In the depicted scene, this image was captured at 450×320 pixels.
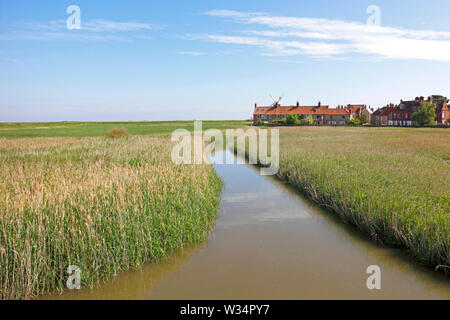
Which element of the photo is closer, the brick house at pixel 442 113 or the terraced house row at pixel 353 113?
the brick house at pixel 442 113

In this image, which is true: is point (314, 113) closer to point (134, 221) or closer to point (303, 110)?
point (303, 110)

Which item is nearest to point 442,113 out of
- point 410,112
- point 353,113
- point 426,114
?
point 410,112

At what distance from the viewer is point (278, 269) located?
6.97 metres

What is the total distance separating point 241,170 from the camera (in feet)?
70.7

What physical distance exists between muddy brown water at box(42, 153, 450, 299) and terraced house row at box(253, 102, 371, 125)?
9536 cm

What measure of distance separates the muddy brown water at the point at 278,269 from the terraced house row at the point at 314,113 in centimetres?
9536

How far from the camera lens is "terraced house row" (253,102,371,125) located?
327 ft

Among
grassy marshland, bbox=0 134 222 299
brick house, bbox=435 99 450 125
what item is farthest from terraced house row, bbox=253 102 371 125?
grassy marshland, bbox=0 134 222 299

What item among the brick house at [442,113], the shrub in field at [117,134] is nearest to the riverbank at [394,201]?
the shrub in field at [117,134]

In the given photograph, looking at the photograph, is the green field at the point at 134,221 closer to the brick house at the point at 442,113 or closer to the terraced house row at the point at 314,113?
the brick house at the point at 442,113

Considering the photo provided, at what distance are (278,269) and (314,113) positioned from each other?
10175 cm

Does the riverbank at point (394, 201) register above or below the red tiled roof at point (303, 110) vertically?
below

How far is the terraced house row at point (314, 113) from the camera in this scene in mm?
99812
